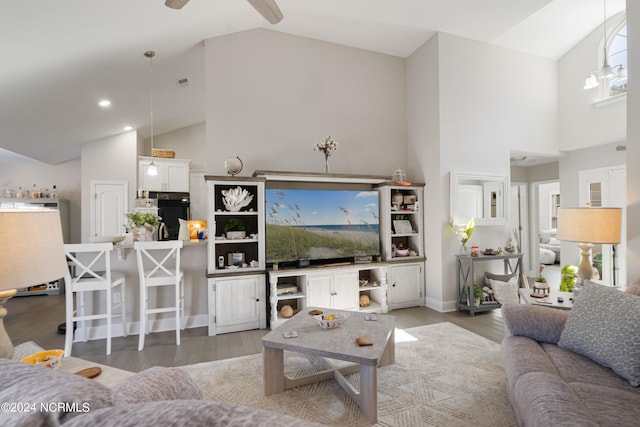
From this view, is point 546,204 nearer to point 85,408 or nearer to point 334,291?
point 334,291

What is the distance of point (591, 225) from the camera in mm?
2346

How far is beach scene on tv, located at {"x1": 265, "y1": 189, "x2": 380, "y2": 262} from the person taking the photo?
12.0ft

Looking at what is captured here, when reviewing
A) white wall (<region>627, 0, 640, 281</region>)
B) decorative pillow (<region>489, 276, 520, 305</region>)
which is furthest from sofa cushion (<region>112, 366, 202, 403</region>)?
decorative pillow (<region>489, 276, 520, 305</region>)

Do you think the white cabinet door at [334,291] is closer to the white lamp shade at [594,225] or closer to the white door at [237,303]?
the white door at [237,303]

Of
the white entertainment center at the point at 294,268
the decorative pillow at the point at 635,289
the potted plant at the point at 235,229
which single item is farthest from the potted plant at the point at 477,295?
the potted plant at the point at 235,229

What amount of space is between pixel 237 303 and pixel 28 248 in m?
2.53

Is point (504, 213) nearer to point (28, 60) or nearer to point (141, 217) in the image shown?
point (141, 217)

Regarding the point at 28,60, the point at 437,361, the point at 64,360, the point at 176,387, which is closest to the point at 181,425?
the point at 176,387

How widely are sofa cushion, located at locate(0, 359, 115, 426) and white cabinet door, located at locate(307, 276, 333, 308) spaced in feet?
9.98

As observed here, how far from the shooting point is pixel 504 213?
438cm

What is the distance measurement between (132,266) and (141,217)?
58 cm

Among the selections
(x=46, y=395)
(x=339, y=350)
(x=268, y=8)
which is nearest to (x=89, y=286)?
(x=339, y=350)

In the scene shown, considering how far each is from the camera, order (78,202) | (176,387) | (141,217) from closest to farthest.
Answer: (176,387), (141,217), (78,202)

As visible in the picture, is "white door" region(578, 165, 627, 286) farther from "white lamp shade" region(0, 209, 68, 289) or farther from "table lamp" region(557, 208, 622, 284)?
"white lamp shade" region(0, 209, 68, 289)
